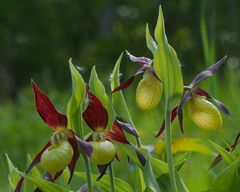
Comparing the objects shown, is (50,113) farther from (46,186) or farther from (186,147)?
(186,147)

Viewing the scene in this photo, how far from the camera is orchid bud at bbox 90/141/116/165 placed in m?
0.83

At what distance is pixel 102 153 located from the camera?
83cm

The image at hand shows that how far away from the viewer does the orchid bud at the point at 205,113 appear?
2.89 feet

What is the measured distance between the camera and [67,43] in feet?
59.9

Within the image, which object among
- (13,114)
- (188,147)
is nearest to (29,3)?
(13,114)

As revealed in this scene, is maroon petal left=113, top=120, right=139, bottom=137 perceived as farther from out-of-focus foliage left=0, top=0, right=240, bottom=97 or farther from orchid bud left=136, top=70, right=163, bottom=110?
out-of-focus foliage left=0, top=0, right=240, bottom=97

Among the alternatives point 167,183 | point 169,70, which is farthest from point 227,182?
point 169,70

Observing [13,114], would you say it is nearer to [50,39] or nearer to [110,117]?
[110,117]

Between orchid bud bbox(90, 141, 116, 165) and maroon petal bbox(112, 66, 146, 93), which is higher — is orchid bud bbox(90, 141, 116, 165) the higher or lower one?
the lower one

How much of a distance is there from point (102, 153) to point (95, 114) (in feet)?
0.25

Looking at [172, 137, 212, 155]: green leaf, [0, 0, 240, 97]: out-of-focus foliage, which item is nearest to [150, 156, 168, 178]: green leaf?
[172, 137, 212, 155]: green leaf

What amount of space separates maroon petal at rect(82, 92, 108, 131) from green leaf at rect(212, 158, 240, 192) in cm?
19

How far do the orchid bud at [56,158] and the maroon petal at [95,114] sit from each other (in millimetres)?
67

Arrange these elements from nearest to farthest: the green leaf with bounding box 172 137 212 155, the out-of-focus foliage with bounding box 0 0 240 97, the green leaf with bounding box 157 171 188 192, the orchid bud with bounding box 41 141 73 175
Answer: the orchid bud with bounding box 41 141 73 175
the green leaf with bounding box 157 171 188 192
the green leaf with bounding box 172 137 212 155
the out-of-focus foliage with bounding box 0 0 240 97
